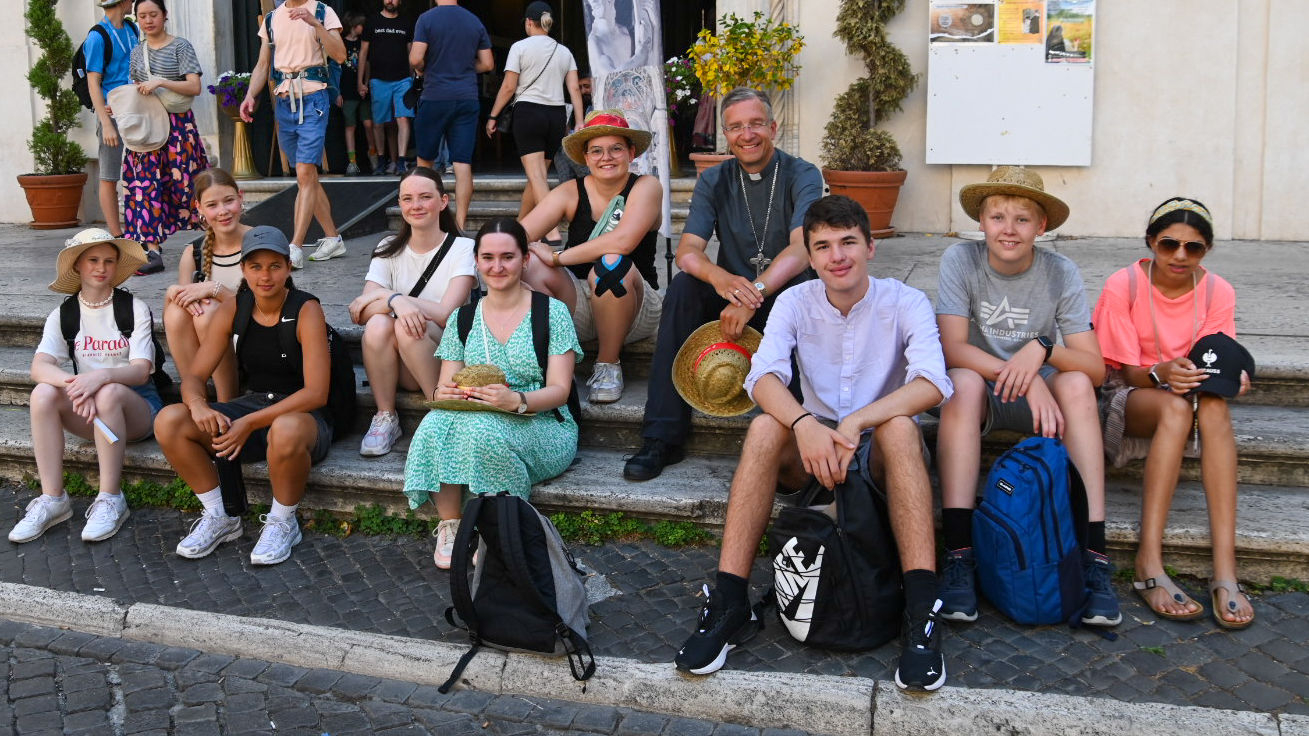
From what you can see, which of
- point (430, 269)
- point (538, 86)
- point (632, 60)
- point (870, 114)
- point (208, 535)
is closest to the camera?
point (208, 535)

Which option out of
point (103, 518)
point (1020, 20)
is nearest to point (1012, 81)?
point (1020, 20)

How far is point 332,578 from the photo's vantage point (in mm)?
4434

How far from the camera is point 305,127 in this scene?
7.92 metres

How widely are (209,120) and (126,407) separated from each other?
6305 mm

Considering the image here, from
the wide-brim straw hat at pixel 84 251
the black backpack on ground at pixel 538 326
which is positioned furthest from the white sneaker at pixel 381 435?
the wide-brim straw hat at pixel 84 251

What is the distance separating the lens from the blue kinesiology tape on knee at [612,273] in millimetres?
5188

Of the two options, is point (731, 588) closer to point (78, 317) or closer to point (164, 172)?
point (78, 317)

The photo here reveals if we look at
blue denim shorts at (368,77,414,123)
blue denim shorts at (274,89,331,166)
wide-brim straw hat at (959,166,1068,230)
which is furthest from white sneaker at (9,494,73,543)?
blue denim shorts at (368,77,414,123)

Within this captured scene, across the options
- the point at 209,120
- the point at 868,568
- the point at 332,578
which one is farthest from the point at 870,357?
the point at 209,120

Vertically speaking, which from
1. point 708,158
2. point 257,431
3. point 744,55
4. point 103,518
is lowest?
point 103,518

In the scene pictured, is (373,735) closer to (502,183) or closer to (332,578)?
(332,578)

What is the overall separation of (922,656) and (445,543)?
1.85 m

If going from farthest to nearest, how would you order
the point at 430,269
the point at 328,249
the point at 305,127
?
the point at 328,249 < the point at 305,127 < the point at 430,269

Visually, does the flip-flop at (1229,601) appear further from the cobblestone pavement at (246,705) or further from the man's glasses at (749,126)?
the man's glasses at (749,126)
